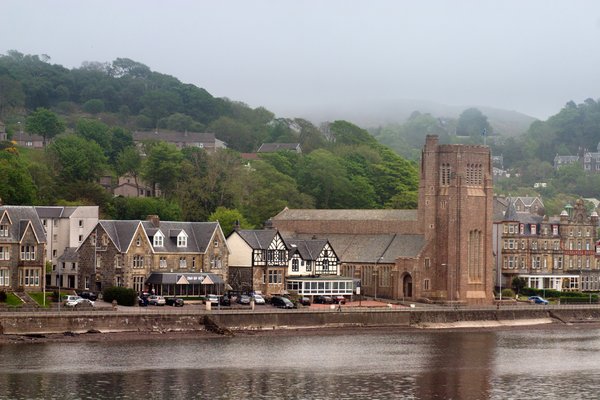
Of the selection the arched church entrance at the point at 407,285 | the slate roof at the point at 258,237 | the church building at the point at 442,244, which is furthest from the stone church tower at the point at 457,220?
the slate roof at the point at 258,237

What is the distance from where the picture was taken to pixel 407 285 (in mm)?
121688

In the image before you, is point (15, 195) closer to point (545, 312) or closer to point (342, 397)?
point (545, 312)

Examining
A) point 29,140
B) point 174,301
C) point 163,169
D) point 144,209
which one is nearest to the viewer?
point 174,301

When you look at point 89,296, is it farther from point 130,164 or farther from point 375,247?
point 130,164

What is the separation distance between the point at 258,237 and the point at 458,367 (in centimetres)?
3296

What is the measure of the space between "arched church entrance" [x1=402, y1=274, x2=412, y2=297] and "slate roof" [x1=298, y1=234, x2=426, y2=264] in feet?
5.96

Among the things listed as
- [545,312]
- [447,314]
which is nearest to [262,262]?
[447,314]

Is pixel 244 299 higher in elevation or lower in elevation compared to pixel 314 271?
lower

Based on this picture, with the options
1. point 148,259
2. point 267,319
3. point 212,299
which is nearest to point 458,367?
point 267,319

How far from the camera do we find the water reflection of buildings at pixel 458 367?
75938 mm

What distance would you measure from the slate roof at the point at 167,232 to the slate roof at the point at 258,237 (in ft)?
11.9

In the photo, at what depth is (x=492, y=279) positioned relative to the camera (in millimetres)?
123500

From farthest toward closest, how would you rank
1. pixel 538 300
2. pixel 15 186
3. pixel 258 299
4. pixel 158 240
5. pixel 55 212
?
pixel 538 300 → pixel 15 186 → pixel 55 212 → pixel 158 240 → pixel 258 299

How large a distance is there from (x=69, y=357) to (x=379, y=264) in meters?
45.8
